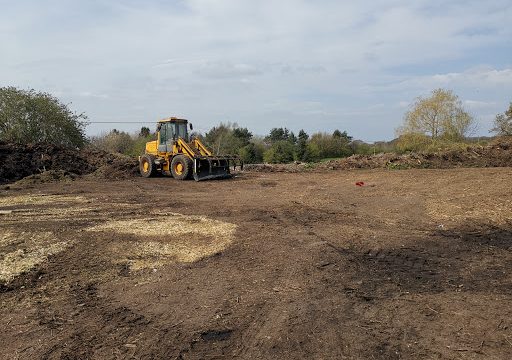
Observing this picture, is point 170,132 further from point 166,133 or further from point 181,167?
point 181,167

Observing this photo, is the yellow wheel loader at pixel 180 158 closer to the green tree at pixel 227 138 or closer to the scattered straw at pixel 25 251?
the scattered straw at pixel 25 251

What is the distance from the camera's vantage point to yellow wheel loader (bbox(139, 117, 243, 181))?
2062 centimetres

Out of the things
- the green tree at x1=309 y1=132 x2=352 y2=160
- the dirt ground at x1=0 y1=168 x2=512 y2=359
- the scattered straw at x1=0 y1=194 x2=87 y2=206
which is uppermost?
the green tree at x1=309 y1=132 x2=352 y2=160

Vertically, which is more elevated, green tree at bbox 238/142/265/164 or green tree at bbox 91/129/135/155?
green tree at bbox 91/129/135/155

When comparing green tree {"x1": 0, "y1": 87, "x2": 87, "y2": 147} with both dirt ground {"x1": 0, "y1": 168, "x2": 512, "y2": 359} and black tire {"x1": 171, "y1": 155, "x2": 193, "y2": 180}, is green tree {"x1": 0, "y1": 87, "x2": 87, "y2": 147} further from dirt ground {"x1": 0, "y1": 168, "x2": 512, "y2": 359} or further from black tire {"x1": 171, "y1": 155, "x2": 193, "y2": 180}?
dirt ground {"x1": 0, "y1": 168, "x2": 512, "y2": 359}

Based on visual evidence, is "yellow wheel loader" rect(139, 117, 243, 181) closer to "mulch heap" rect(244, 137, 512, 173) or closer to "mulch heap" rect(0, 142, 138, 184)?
"mulch heap" rect(0, 142, 138, 184)

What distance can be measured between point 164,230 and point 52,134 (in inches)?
920

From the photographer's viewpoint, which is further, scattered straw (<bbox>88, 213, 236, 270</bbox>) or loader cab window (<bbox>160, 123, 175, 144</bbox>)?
loader cab window (<bbox>160, 123, 175, 144</bbox>)

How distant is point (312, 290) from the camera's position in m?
5.61

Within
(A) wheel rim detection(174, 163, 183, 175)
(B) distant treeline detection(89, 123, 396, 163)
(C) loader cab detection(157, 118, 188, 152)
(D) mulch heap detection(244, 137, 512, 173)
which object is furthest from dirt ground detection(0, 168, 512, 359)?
(B) distant treeline detection(89, 123, 396, 163)

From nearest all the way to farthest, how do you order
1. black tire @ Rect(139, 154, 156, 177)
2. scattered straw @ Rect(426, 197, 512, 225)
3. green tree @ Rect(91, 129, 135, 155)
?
scattered straw @ Rect(426, 197, 512, 225), black tire @ Rect(139, 154, 156, 177), green tree @ Rect(91, 129, 135, 155)

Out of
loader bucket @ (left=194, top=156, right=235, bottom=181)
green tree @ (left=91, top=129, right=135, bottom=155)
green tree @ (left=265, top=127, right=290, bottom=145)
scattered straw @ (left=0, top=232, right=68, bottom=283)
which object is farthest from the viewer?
green tree @ (left=265, top=127, right=290, bottom=145)

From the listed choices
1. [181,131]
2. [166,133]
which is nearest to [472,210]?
[181,131]

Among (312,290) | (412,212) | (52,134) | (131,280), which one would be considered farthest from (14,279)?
(52,134)
